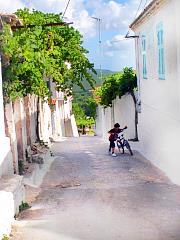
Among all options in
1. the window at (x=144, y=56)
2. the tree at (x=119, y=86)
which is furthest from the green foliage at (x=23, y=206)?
the tree at (x=119, y=86)

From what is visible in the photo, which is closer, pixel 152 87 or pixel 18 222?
pixel 18 222

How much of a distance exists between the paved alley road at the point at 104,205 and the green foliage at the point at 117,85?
601 centimetres

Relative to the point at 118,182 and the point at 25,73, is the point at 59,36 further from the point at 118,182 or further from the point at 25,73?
the point at 118,182

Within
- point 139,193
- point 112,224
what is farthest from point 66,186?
point 112,224

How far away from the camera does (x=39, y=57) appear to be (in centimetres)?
1355

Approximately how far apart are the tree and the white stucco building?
3606 millimetres

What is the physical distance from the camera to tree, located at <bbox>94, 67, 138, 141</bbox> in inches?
879

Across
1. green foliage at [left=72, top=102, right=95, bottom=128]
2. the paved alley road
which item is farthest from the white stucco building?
green foliage at [left=72, top=102, right=95, bottom=128]

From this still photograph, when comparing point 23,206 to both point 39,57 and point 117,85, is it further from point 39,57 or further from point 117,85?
point 117,85

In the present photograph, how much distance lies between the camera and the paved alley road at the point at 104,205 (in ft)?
25.4

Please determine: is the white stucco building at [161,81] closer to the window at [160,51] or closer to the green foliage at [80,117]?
the window at [160,51]

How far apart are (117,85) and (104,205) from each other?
49.7 ft

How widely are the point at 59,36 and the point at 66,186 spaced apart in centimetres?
797

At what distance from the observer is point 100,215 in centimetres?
901
